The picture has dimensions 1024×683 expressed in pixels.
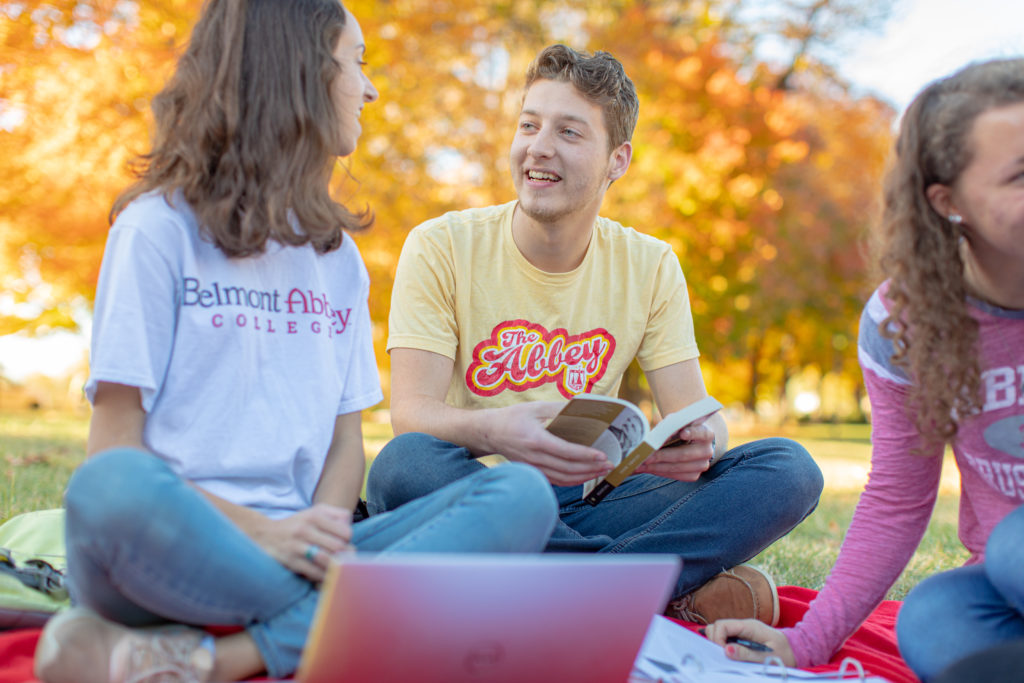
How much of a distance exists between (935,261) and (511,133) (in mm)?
7738

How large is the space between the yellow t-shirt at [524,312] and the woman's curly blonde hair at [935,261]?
121 cm

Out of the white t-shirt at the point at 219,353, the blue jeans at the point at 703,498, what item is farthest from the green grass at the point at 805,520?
the white t-shirt at the point at 219,353

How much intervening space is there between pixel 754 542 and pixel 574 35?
8360 mm

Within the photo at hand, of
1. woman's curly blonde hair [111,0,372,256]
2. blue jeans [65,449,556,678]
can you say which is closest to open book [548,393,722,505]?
blue jeans [65,449,556,678]

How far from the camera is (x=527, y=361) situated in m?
2.92

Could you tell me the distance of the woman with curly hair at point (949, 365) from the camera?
1742 millimetres

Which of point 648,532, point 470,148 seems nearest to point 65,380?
point 470,148

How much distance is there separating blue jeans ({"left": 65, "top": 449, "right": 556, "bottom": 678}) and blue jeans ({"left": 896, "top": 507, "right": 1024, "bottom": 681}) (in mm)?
799

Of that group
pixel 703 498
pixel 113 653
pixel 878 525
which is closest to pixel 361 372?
pixel 113 653

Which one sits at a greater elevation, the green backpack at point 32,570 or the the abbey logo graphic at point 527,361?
the the abbey logo graphic at point 527,361

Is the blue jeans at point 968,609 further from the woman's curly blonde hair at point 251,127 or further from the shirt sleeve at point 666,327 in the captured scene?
the woman's curly blonde hair at point 251,127

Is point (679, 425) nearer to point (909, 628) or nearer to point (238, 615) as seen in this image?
point (909, 628)

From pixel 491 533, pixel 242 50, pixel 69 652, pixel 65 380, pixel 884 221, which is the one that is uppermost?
pixel 242 50

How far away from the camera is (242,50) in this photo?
1.94 meters
